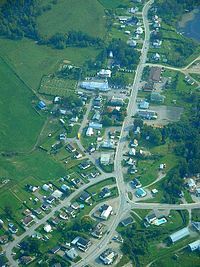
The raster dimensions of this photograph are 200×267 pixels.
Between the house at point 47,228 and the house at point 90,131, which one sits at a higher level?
the house at point 90,131

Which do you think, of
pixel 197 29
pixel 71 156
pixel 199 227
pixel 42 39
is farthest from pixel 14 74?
pixel 199 227

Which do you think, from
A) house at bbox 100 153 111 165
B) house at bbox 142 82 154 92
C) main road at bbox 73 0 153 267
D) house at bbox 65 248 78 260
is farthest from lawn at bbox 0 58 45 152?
house at bbox 65 248 78 260

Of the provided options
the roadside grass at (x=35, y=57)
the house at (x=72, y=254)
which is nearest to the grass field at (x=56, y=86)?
the roadside grass at (x=35, y=57)

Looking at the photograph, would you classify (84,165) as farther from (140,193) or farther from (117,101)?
(117,101)

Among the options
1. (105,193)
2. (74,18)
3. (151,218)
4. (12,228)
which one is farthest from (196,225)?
(74,18)

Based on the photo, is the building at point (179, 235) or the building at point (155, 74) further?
the building at point (155, 74)

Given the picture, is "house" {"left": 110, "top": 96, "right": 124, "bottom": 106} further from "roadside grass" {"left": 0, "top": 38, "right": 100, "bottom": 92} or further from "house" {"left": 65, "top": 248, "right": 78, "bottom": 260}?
"house" {"left": 65, "top": 248, "right": 78, "bottom": 260}

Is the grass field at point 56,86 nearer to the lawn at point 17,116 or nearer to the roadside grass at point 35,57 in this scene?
the roadside grass at point 35,57
